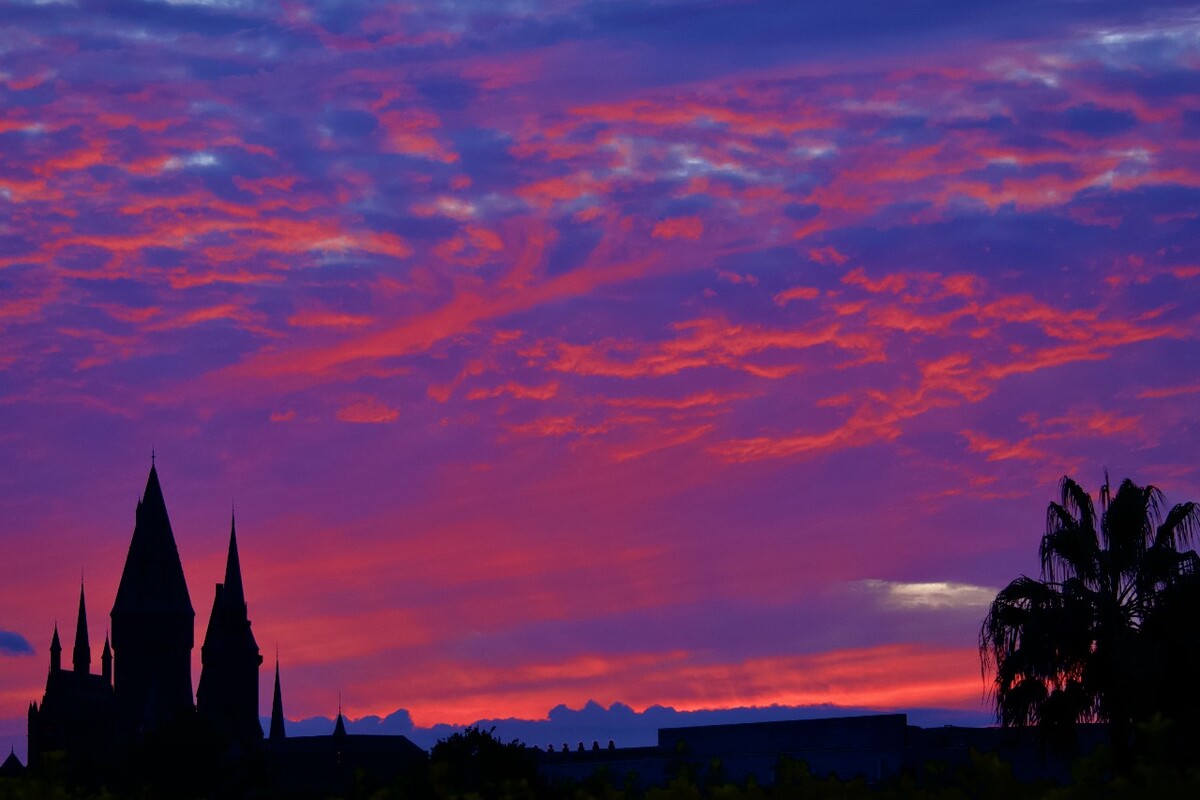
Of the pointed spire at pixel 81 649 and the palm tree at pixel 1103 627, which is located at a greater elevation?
the pointed spire at pixel 81 649

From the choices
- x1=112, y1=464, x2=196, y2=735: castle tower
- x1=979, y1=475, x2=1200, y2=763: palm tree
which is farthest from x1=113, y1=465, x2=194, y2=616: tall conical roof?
x1=979, y1=475, x2=1200, y2=763: palm tree

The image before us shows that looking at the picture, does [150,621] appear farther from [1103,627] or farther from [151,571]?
[1103,627]

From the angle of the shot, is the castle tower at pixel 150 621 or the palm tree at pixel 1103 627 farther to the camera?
the castle tower at pixel 150 621

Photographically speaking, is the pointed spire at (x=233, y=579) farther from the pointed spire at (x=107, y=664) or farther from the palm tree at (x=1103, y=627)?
the palm tree at (x=1103, y=627)

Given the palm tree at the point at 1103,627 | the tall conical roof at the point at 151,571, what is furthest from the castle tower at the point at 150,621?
the palm tree at the point at 1103,627

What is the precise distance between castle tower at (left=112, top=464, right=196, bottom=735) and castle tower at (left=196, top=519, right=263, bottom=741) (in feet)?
9.72

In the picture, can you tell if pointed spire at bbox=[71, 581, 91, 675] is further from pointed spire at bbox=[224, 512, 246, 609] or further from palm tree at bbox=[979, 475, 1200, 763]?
palm tree at bbox=[979, 475, 1200, 763]

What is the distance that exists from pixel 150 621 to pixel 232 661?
10646 mm

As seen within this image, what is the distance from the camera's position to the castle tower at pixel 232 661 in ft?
615

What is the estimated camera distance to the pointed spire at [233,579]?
188 metres

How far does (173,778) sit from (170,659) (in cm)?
6055

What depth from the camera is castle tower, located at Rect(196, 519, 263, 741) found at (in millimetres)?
187375

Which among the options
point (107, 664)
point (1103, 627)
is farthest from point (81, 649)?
point (1103, 627)

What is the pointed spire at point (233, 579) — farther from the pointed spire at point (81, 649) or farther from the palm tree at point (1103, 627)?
the palm tree at point (1103, 627)
